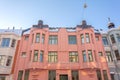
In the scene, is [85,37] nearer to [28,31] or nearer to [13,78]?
[28,31]

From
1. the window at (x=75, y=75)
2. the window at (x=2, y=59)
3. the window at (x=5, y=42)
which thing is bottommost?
the window at (x=75, y=75)

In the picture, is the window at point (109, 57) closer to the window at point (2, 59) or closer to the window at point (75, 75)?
the window at point (75, 75)

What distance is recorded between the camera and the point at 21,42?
25.5 meters

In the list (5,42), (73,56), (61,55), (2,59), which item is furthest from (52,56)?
(5,42)

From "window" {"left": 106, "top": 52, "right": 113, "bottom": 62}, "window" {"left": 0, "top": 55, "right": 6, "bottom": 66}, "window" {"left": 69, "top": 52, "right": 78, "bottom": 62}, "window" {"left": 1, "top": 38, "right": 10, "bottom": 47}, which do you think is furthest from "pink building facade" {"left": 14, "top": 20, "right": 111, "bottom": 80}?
"window" {"left": 1, "top": 38, "right": 10, "bottom": 47}

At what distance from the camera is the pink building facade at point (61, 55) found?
21.8 m

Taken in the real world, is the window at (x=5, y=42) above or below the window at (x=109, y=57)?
above

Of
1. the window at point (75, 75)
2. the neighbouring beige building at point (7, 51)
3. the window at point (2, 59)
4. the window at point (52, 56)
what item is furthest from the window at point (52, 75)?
the window at point (2, 59)

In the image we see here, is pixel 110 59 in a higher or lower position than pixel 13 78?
higher

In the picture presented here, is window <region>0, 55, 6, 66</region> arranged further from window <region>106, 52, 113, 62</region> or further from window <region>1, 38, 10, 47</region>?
window <region>106, 52, 113, 62</region>

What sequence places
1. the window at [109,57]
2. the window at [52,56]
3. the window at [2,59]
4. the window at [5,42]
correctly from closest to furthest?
the window at [2,59]
the window at [52,56]
the window at [109,57]
the window at [5,42]

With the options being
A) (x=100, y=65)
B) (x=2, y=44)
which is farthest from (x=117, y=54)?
(x=2, y=44)

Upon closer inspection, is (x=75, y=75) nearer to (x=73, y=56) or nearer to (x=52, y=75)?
(x=73, y=56)

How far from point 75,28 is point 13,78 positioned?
14.3m
